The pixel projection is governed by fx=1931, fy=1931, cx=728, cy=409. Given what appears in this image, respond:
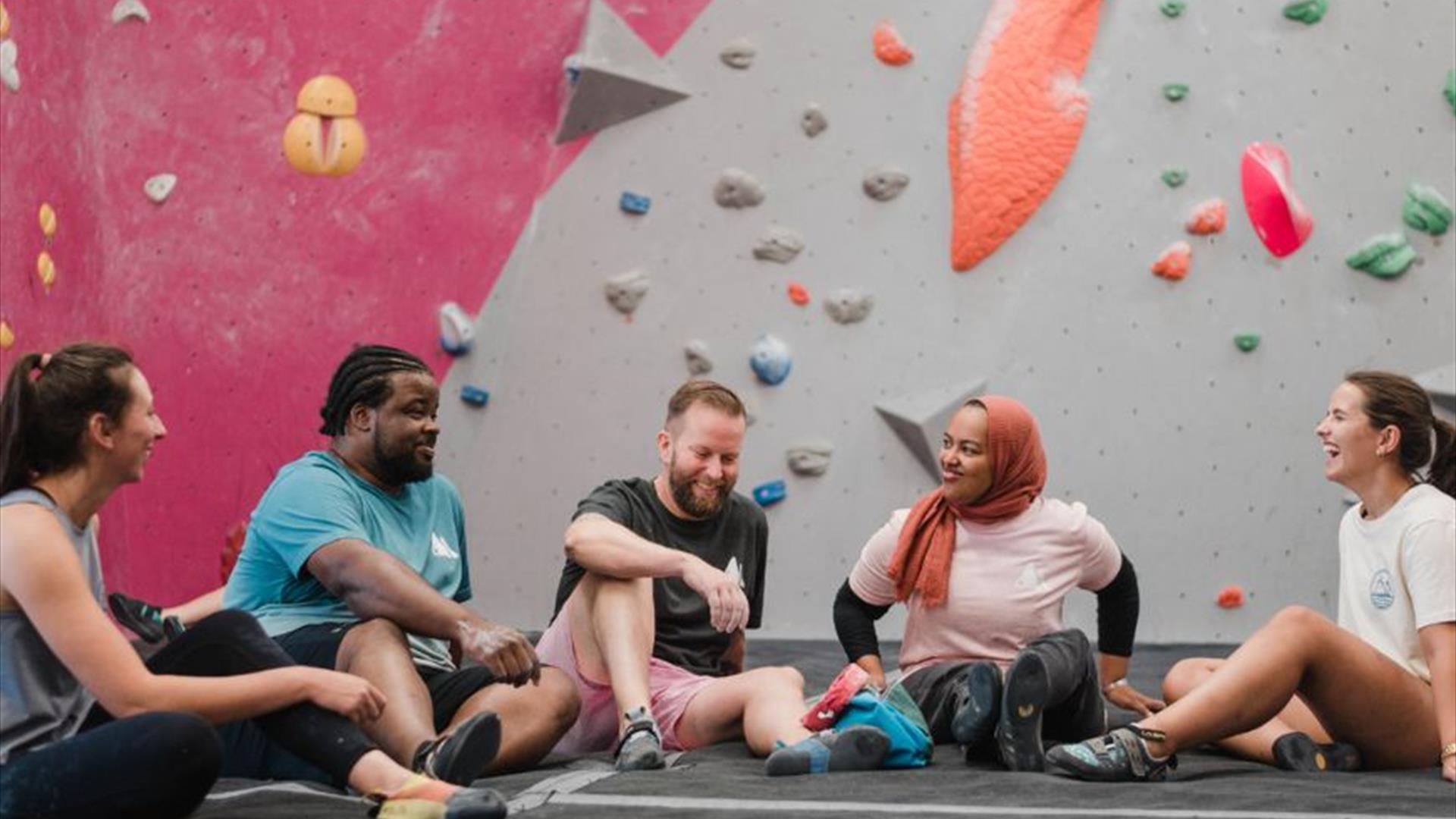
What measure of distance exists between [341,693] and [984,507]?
4.05 ft

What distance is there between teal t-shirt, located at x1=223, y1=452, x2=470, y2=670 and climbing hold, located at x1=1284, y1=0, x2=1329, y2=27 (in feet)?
10.3

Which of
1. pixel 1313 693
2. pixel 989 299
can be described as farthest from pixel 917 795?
pixel 989 299

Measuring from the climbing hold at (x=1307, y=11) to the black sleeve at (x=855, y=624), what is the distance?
2.69 metres

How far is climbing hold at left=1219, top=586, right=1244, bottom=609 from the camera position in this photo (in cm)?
529

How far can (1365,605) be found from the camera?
9.64 ft

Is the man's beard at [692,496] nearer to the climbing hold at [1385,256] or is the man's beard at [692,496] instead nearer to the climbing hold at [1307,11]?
the climbing hold at [1385,256]

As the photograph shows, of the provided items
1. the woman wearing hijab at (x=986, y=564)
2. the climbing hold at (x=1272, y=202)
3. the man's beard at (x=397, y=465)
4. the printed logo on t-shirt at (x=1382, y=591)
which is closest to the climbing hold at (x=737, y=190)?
the climbing hold at (x=1272, y=202)

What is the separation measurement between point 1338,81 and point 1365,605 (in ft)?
8.96

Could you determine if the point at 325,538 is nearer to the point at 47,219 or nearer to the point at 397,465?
the point at 397,465

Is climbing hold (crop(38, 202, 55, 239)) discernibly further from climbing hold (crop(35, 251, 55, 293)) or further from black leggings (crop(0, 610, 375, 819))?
black leggings (crop(0, 610, 375, 819))

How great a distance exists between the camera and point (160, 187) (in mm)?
5262

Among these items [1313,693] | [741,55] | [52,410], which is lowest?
[1313,693]

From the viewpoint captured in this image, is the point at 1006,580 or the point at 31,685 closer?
the point at 31,685

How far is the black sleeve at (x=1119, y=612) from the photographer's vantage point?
3324 millimetres
